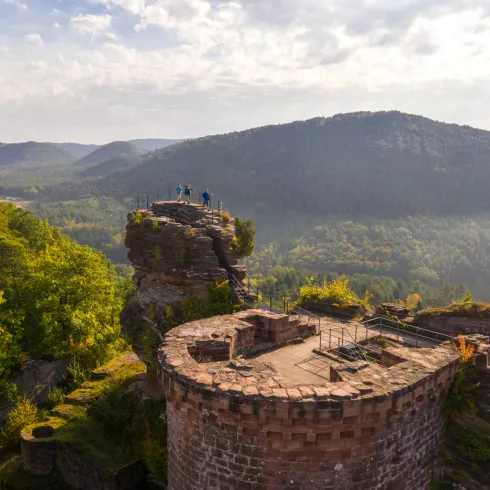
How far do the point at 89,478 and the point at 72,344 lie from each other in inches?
494

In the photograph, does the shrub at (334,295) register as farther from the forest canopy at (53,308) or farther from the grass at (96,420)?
the forest canopy at (53,308)

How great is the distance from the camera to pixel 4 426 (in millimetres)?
27781

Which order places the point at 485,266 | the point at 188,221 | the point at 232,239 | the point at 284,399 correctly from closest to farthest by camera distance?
the point at 284,399, the point at 232,239, the point at 188,221, the point at 485,266

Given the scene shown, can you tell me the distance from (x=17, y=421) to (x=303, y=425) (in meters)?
23.4

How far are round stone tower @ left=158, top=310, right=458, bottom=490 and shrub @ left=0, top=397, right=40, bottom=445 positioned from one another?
18.4m

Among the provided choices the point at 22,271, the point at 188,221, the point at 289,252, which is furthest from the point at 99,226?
the point at 188,221

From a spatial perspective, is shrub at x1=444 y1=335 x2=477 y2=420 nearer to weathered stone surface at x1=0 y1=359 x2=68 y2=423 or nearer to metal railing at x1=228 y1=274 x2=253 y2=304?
metal railing at x1=228 y1=274 x2=253 y2=304

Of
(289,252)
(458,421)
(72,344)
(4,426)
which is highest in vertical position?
(458,421)

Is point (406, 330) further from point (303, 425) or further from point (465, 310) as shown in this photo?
point (303, 425)

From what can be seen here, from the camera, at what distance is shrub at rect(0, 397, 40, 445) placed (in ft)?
88.6

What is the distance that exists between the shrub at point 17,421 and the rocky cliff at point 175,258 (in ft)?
33.4

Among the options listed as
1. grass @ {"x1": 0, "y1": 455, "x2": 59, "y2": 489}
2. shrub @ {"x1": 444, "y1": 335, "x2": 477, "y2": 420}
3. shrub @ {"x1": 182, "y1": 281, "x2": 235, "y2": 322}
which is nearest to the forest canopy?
grass @ {"x1": 0, "y1": 455, "x2": 59, "y2": 489}

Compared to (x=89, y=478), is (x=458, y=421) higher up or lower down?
higher up

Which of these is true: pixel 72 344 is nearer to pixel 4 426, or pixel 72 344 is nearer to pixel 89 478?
pixel 4 426
